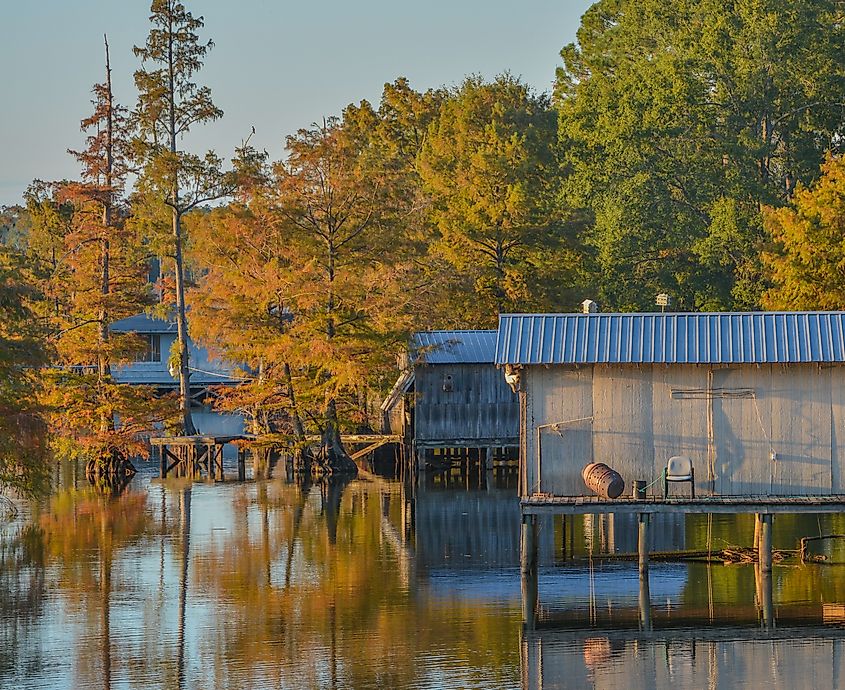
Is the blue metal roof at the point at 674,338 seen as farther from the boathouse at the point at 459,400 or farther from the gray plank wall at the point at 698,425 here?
the boathouse at the point at 459,400

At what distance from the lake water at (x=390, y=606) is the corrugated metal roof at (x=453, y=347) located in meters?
11.0

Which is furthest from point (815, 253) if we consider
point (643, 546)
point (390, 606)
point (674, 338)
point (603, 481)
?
point (390, 606)

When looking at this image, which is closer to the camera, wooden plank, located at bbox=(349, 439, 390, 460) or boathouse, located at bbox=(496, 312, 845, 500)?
boathouse, located at bbox=(496, 312, 845, 500)

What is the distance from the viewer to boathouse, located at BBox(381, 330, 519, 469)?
51094 mm

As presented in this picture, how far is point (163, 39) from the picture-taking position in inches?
2168

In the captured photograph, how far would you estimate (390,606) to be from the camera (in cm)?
2625

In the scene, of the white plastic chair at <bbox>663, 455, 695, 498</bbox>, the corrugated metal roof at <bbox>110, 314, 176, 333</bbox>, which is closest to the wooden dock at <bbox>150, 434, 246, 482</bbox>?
the corrugated metal roof at <bbox>110, 314, 176, 333</bbox>

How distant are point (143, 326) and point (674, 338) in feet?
153

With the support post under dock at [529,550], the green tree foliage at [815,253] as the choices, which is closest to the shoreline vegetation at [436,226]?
the green tree foliage at [815,253]

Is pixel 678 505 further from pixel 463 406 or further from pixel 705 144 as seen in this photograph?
pixel 705 144

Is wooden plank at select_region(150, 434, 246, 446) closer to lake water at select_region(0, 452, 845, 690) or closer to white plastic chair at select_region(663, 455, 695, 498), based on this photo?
lake water at select_region(0, 452, 845, 690)

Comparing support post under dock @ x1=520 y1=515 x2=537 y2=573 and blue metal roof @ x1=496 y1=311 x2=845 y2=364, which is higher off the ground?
blue metal roof @ x1=496 y1=311 x2=845 y2=364

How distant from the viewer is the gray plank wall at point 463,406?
51.2 m

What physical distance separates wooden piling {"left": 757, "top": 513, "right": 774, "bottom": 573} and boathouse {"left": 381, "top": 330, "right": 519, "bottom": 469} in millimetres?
23198
